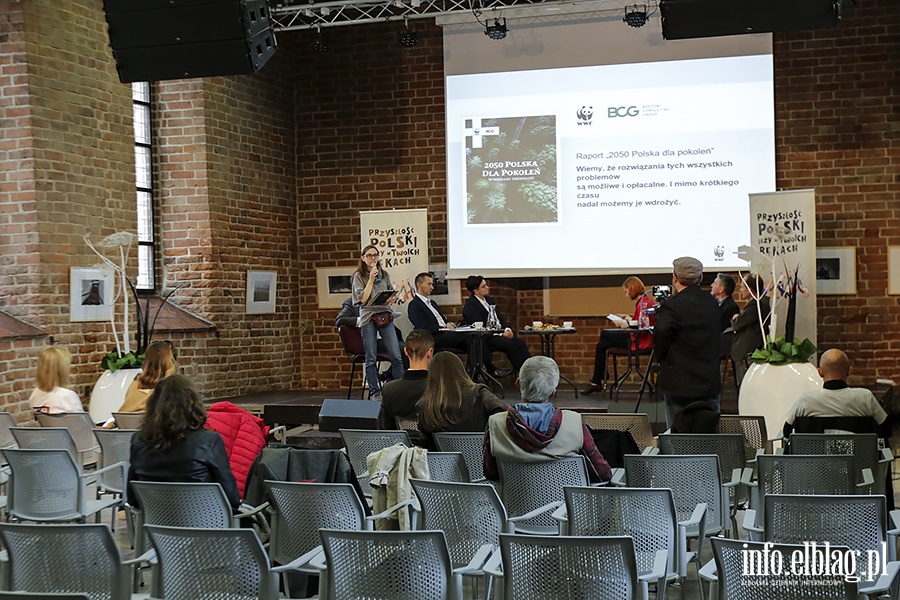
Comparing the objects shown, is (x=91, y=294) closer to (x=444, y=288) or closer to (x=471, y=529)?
(x=444, y=288)

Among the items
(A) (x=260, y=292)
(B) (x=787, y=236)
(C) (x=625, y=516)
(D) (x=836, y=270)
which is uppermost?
(B) (x=787, y=236)

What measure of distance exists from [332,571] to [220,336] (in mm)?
9183

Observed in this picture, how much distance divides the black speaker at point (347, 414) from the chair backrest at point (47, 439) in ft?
A: 5.47

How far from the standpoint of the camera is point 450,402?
5.33m

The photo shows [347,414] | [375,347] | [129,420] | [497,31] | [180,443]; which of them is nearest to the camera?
[180,443]

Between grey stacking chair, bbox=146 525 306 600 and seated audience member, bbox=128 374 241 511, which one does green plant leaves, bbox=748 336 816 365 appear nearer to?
seated audience member, bbox=128 374 241 511

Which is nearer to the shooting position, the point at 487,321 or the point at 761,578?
the point at 761,578

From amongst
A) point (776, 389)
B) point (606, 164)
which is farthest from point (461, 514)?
point (606, 164)

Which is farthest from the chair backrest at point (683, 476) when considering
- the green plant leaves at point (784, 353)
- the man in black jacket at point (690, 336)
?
the green plant leaves at point (784, 353)

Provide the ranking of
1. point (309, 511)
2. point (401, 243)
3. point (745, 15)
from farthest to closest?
point (401, 243) → point (745, 15) → point (309, 511)

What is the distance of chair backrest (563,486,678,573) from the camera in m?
3.82

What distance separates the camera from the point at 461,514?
408 cm

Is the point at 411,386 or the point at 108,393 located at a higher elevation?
the point at 411,386

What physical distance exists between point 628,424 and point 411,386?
4.52 ft
